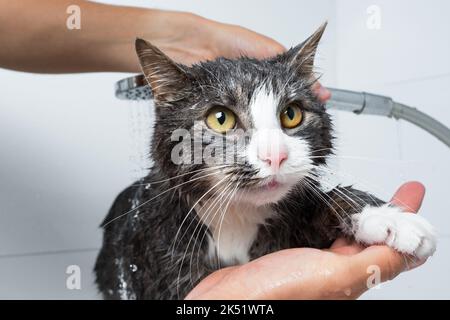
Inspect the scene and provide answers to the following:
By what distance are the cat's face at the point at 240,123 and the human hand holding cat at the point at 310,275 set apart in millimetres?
138

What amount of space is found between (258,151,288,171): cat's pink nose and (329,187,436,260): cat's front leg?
200mm

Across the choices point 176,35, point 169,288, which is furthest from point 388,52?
point 169,288

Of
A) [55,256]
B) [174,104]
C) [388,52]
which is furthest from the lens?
[388,52]

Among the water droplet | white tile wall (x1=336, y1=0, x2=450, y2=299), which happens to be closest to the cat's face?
the water droplet

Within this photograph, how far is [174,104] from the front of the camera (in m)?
1.01

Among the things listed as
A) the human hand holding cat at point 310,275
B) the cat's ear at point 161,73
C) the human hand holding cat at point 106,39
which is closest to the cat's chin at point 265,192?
the human hand holding cat at point 310,275

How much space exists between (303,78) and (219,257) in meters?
0.42

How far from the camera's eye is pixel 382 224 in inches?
33.6

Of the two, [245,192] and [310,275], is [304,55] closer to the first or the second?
[245,192]

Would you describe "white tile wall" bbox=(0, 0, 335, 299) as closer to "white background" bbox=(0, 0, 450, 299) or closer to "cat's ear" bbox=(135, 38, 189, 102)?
"white background" bbox=(0, 0, 450, 299)

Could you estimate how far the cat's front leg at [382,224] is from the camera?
815 millimetres

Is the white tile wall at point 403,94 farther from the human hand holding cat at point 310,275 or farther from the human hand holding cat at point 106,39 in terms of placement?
the human hand holding cat at point 310,275

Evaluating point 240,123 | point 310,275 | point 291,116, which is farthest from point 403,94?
point 310,275
